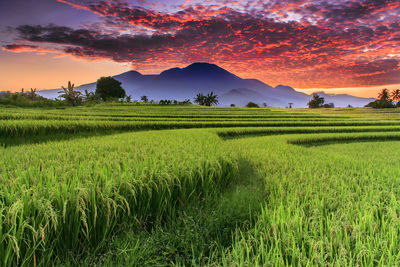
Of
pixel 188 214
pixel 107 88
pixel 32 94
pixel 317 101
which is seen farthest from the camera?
pixel 317 101

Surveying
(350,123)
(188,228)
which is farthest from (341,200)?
(350,123)

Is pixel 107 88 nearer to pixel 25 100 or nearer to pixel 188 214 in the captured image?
pixel 25 100

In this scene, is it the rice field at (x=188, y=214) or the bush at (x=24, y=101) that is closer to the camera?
the rice field at (x=188, y=214)

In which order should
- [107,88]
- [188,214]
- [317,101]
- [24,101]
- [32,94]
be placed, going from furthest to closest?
[317,101] → [107,88] → [32,94] → [24,101] → [188,214]

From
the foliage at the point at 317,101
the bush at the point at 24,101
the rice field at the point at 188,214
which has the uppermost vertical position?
the foliage at the point at 317,101

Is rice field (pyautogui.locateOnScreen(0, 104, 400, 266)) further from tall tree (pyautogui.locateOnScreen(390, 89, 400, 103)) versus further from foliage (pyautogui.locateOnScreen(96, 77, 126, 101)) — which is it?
tall tree (pyautogui.locateOnScreen(390, 89, 400, 103))

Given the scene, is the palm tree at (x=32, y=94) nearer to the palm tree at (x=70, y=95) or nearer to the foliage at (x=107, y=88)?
the palm tree at (x=70, y=95)

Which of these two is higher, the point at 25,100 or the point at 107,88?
the point at 107,88

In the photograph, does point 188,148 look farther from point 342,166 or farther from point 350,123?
point 350,123

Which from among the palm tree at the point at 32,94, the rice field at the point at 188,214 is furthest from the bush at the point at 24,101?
the rice field at the point at 188,214

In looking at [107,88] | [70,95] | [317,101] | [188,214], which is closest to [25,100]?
[70,95]


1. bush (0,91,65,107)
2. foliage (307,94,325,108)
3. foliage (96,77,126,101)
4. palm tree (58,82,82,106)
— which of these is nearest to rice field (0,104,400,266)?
bush (0,91,65,107)

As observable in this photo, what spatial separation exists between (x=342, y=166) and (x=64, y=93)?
108ft

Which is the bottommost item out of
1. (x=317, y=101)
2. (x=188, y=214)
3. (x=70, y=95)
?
(x=188, y=214)
